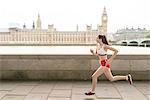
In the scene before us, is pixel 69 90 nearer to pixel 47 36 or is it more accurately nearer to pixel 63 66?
pixel 63 66

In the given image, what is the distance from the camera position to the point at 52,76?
744cm

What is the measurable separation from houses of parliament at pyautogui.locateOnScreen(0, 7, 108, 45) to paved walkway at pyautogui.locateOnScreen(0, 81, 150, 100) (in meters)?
8.26

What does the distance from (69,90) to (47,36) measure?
41.2 feet

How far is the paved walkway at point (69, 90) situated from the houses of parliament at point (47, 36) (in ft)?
27.1

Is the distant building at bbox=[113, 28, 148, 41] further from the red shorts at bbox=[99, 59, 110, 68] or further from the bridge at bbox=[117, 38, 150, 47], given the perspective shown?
the red shorts at bbox=[99, 59, 110, 68]

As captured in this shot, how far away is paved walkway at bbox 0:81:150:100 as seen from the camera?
5.56m

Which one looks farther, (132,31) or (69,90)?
(132,31)

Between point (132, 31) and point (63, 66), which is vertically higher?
point (132, 31)

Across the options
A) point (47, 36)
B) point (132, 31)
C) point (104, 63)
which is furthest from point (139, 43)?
point (104, 63)

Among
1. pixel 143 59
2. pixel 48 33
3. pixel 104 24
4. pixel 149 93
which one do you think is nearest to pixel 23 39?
pixel 48 33

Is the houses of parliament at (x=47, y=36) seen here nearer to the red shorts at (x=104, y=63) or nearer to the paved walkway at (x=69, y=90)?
the paved walkway at (x=69, y=90)

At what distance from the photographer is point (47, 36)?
18.5 metres

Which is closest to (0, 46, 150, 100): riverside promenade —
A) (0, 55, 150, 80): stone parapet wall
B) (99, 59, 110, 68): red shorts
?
(0, 55, 150, 80): stone parapet wall

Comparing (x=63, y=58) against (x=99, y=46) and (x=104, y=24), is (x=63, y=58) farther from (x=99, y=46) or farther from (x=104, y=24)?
(x=104, y=24)
